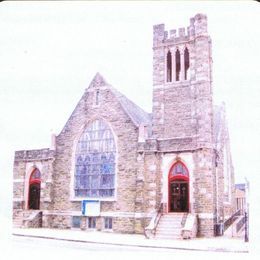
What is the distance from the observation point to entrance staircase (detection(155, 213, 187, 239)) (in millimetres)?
19391

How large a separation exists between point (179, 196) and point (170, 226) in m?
1.85

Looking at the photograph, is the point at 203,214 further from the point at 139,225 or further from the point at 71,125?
the point at 71,125

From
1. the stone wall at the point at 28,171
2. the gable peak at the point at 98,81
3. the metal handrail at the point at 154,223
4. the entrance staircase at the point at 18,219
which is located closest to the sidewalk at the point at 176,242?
the metal handrail at the point at 154,223

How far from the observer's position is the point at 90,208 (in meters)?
22.9

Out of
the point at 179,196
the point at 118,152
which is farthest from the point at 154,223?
the point at 118,152

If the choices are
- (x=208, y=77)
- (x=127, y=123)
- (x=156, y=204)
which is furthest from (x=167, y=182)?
(x=208, y=77)

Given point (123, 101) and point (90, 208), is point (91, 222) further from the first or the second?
point (123, 101)

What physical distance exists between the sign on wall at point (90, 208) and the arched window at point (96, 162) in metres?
0.37

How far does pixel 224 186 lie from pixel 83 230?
7630mm

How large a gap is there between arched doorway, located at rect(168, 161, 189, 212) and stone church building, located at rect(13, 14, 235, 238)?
0.15 feet

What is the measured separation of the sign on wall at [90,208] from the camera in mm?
22625

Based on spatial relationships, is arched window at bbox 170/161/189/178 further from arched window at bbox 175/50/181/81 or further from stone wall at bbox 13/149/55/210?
stone wall at bbox 13/149/55/210

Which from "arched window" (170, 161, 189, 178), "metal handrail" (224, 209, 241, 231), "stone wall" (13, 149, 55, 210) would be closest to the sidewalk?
"metal handrail" (224, 209, 241, 231)

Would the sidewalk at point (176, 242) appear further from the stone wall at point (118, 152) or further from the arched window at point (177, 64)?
the arched window at point (177, 64)
